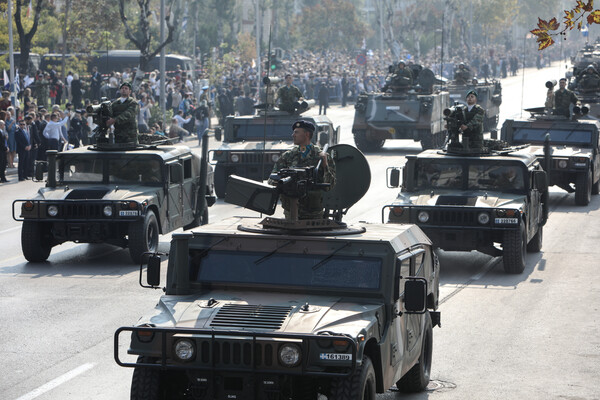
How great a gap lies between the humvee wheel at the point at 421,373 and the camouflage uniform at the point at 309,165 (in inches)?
52.1

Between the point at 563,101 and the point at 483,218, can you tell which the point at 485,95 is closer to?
the point at 563,101

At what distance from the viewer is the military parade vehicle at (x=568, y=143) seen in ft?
76.3

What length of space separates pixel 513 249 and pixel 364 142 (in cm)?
1896

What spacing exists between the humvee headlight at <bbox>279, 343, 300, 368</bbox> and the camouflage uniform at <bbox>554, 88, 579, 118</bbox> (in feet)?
61.3

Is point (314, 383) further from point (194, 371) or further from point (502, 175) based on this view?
point (502, 175)

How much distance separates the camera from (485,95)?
4044 cm

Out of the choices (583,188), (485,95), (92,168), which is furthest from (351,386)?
(485,95)

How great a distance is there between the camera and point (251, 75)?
57.5 meters

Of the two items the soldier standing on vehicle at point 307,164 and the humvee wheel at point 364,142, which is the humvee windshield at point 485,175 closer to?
the soldier standing on vehicle at point 307,164

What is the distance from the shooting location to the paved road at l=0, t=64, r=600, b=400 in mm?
10305

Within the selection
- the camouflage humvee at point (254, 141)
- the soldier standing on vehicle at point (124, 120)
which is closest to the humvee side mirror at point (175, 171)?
the soldier standing on vehicle at point (124, 120)

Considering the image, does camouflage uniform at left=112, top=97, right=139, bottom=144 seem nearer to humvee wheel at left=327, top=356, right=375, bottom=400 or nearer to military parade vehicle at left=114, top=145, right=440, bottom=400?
military parade vehicle at left=114, top=145, right=440, bottom=400

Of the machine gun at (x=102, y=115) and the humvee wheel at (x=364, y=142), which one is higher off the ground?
the machine gun at (x=102, y=115)

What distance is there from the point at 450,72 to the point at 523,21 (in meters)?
55.9
